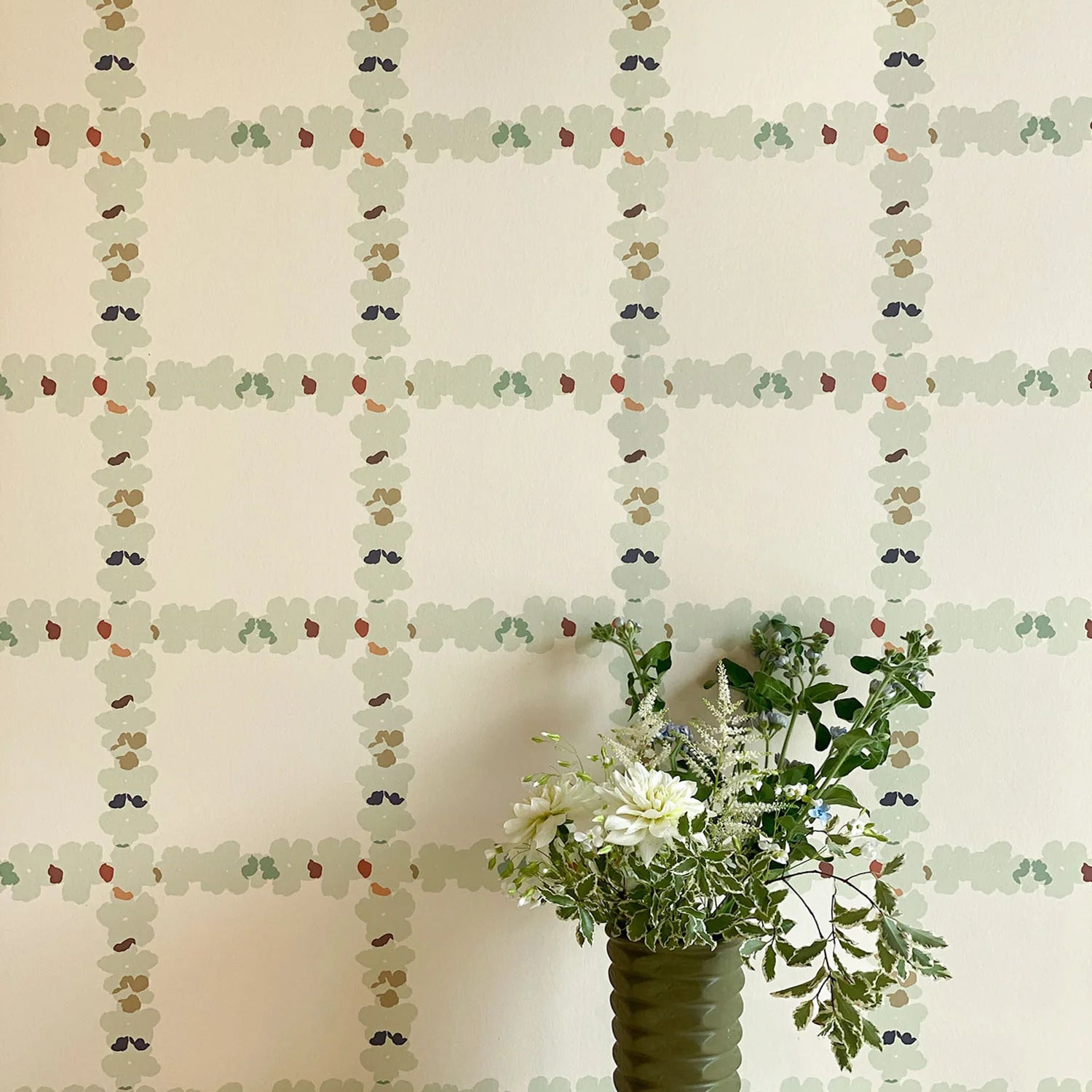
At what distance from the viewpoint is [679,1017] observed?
0.98 metres

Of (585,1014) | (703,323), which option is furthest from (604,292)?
(585,1014)

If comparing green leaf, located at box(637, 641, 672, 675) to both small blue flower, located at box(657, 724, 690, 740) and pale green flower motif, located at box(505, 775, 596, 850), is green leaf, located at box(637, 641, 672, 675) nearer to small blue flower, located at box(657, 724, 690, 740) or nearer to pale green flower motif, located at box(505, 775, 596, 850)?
small blue flower, located at box(657, 724, 690, 740)

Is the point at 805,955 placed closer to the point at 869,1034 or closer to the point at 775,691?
the point at 869,1034

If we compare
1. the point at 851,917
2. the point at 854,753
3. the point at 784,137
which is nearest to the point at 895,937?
the point at 851,917

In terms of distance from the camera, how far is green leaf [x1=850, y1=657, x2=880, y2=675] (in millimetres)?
1075

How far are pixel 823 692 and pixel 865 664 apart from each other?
7 centimetres

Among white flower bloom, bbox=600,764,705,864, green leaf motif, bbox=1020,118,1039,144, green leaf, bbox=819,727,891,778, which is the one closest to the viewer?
white flower bloom, bbox=600,764,705,864

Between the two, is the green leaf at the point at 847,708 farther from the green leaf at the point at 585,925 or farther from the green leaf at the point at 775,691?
the green leaf at the point at 585,925

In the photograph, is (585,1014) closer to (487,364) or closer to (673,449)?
(673,449)

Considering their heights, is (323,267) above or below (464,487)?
above

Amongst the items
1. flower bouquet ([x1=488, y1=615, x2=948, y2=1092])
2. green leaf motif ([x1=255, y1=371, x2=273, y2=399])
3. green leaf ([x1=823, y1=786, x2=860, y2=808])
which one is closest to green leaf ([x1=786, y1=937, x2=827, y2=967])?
flower bouquet ([x1=488, y1=615, x2=948, y2=1092])

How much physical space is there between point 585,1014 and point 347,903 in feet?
1.02

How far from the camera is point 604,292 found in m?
1.17

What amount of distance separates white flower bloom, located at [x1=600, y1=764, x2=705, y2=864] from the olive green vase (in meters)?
0.14
